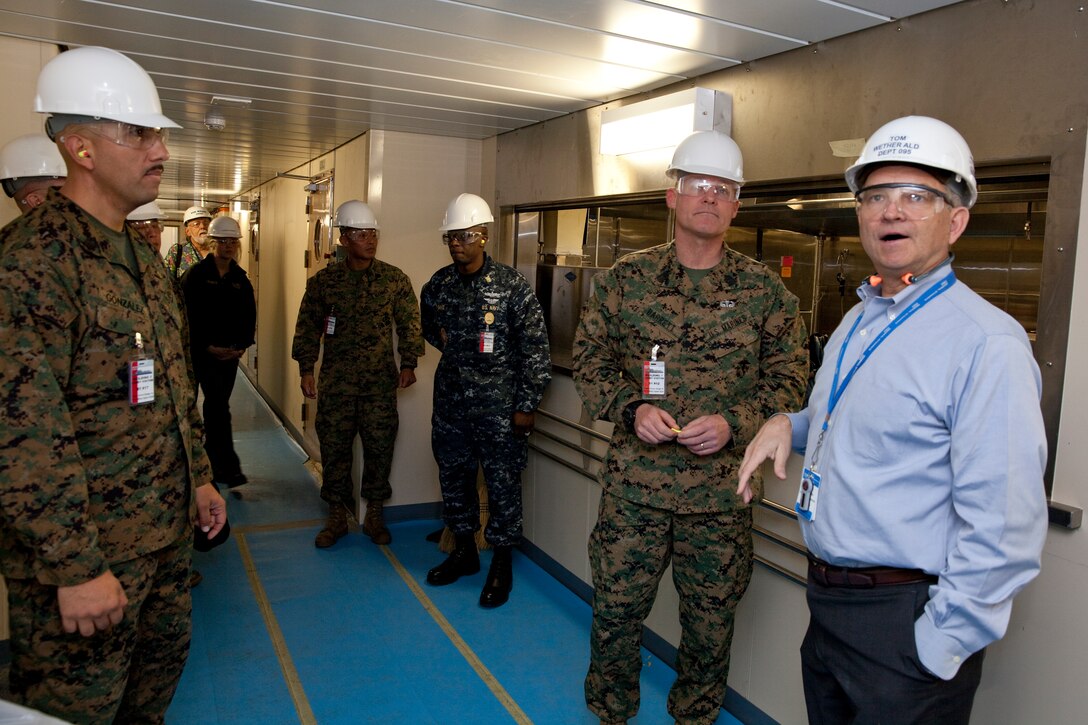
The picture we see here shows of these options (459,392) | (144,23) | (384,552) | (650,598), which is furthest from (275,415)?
(650,598)

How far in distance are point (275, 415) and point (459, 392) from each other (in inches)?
203

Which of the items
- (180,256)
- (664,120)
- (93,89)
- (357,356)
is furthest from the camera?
(180,256)

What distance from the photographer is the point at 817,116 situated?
2.62m

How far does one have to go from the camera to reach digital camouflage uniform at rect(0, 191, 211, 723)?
1.56m

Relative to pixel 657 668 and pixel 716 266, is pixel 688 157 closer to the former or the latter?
pixel 716 266

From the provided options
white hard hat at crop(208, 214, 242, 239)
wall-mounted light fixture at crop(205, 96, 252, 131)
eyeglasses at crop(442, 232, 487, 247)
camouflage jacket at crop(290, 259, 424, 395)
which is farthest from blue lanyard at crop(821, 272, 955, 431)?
white hard hat at crop(208, 214, 242, 239)

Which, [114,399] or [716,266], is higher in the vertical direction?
[716,266]

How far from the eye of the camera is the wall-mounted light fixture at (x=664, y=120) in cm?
298

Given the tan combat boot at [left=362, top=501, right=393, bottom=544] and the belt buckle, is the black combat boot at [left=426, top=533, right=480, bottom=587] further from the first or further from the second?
the belt buckle

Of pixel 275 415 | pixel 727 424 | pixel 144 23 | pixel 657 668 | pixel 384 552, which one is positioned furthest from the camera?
pixel 275 415

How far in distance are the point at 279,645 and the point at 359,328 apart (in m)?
1.86

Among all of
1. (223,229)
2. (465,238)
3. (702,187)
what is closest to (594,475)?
(465,238)

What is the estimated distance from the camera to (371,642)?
3377 millimetres

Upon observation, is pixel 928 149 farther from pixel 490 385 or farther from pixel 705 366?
pixel 490 385
